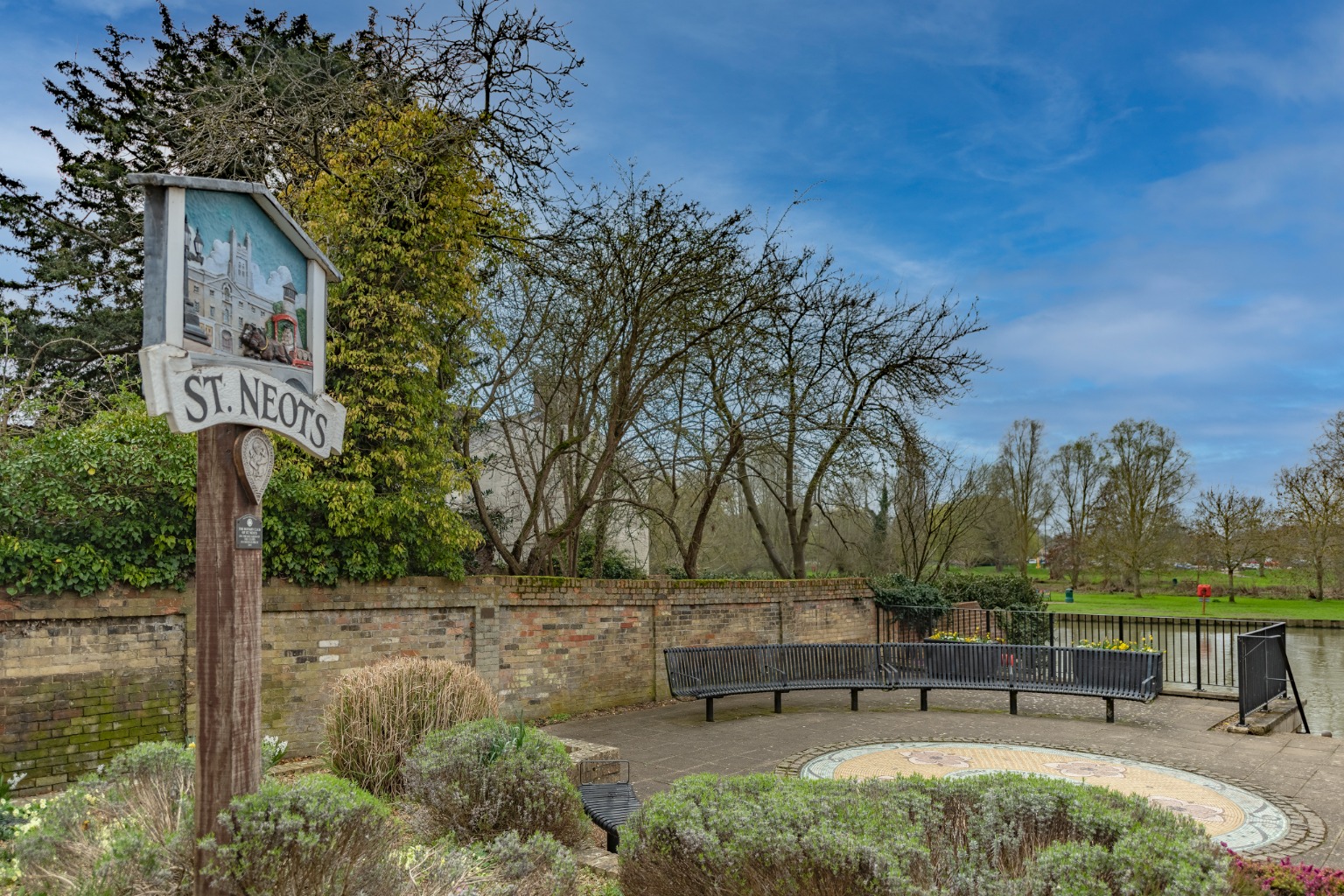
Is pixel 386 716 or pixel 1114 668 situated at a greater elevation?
pixel 386 716

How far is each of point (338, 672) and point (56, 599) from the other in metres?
2.68

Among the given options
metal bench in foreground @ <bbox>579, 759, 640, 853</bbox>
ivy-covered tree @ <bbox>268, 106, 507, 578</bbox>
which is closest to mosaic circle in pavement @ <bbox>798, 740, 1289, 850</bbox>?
metal bench in foreground @ <bbox>579, 759, 640, 853</bbox>

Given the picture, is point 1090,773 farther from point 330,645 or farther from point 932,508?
point 932,508

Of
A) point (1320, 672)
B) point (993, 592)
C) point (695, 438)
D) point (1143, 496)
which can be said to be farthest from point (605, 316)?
point (1143, 496)

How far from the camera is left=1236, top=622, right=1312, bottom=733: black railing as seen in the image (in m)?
10.3

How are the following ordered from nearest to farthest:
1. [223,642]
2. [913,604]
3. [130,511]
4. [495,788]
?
[223,642]
[495,788]
[130,511]
[913,604]

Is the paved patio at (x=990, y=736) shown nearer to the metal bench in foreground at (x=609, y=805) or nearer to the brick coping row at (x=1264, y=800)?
the brick coping row at (x=1264, y=800)

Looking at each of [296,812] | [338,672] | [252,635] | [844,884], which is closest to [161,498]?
[338,672]

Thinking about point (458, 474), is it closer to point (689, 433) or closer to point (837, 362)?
point (689, 433)

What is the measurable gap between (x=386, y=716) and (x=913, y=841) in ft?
14.1

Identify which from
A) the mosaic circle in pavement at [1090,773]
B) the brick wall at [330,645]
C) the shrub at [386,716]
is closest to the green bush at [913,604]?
the brick wall at [330,645]

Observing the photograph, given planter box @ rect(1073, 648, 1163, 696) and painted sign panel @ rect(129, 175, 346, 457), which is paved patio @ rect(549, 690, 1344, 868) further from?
painted sign panel @ rect(129, 175, 346, 457)

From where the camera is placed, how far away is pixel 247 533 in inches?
153

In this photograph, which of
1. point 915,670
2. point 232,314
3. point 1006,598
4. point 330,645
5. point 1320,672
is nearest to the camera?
point 232,314
